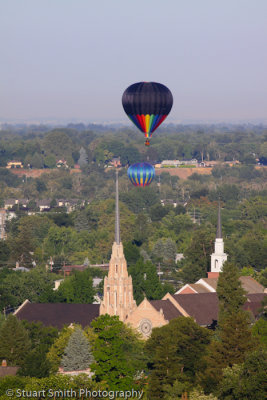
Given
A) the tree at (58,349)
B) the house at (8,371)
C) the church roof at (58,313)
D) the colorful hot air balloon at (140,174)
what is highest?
the colorful hot air balloon at (140,174)

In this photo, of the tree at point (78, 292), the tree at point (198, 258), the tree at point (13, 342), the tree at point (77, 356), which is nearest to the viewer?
the tree at point (77, 356)

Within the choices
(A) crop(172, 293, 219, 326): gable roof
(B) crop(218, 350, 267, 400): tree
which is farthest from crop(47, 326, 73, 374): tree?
(A) crop(172, 293, 219, 326): gable roof

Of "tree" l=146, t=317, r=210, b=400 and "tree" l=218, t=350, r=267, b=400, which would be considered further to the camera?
"tree" l=146, t=317, r=210, b=400

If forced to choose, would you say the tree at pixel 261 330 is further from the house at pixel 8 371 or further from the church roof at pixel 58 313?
the house at pixel 8 371

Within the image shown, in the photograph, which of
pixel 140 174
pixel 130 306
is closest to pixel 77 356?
pixel 130 306

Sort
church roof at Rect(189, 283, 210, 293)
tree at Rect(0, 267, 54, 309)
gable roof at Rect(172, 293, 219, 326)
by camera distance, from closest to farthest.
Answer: gable roof at Rect(172, 293, 219, 326) < church roof at Rect(189, 283, 210, 293) < tree at Rect(0, 267, 54, 309)

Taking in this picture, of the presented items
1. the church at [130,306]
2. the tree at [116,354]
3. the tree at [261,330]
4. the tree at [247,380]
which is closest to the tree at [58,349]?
the tree at [116,354]

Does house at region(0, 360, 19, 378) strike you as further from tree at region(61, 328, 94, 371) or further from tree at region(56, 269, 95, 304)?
Answer: tree at region(56, 269, 95, 304)
